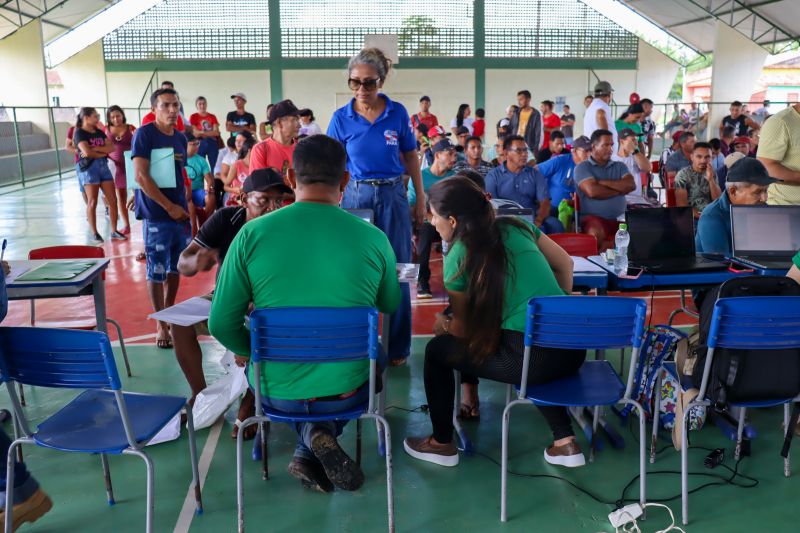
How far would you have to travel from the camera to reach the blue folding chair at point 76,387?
214 centimetres

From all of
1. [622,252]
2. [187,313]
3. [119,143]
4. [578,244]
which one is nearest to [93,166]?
[119,143]

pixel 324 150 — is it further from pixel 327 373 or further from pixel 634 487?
pixel 634 487

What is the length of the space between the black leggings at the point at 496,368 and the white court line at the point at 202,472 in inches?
39.0

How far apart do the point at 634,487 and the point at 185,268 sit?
213 centimetres

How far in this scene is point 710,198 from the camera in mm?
6637

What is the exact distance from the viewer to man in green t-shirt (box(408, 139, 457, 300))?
233 inches

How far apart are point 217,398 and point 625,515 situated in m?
1.94

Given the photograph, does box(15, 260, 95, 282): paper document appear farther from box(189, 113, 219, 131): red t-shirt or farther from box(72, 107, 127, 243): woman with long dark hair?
box(189, 113, 219, 131): red t-shirt

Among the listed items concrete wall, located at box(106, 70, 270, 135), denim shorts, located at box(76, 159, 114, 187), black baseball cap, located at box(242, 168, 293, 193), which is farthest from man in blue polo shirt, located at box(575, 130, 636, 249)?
concrete wall, located at box(106, 70, 270, 135)

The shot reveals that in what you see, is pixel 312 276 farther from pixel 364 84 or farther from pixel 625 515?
pixel 364 84

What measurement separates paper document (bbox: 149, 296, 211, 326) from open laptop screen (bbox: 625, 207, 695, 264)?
7.00ft

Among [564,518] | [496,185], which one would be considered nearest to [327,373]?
[564,518]

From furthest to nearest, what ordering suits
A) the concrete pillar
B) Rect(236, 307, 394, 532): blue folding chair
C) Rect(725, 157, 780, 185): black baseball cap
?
1. the concrete pillar
2. Rect(725, 157, 780, 185): black baseball cap
3. Rect(236, 307, 394, 532): blue folding chair

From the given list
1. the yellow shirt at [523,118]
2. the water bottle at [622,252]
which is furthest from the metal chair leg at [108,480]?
the yellow shirt at [523,118]
